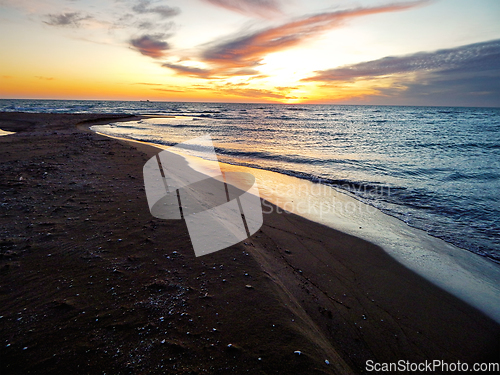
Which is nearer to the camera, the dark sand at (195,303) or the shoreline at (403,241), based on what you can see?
the dark sand at (195,303)

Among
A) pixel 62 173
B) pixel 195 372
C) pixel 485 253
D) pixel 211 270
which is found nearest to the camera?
pixel 195 372

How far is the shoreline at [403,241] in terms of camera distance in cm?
387

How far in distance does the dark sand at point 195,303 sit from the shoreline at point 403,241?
345 millimetres

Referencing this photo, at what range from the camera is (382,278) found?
155 inches

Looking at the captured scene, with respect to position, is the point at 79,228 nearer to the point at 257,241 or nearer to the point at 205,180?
the point at 257,241

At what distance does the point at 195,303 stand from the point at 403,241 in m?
4.70

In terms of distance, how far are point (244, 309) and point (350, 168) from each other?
33.8 ft

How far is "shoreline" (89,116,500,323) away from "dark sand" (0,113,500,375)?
0.34m

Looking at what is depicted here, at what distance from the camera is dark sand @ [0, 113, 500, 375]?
213 centimetres

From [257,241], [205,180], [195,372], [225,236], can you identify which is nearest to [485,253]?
[257,241]

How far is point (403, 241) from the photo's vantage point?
17.0 feet

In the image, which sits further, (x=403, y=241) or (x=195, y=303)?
(x=403, y=241)

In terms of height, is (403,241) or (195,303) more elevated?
(195,303)

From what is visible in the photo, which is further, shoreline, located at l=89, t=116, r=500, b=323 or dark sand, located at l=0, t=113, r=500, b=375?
shoreline, located at l=89, t=116, r=500, b=323
